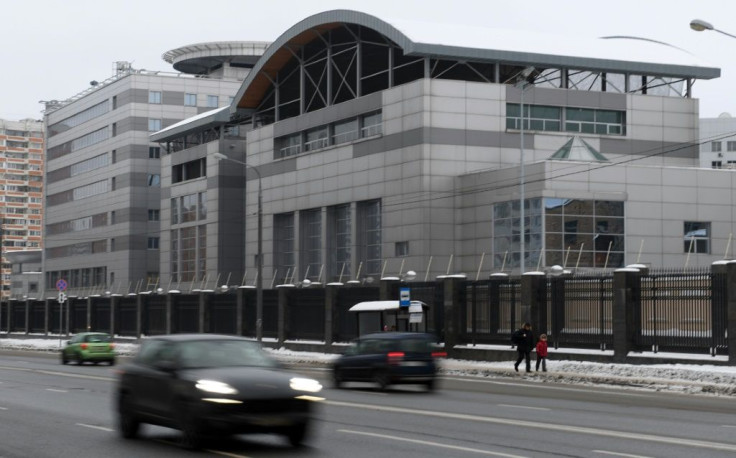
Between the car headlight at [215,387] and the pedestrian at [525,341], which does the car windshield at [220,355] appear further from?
the pedestrian at [525,341]

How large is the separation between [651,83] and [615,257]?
49.2 ft

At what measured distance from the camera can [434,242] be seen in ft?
227

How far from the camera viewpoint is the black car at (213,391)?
14.8 meters

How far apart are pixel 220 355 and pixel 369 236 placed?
58.4 metres

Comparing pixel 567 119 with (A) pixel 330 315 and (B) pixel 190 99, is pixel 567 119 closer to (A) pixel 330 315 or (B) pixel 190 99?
(A) pixel 330 315

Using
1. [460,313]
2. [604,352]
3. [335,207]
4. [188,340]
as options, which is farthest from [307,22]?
[188,340]

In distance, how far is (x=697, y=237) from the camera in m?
65.9

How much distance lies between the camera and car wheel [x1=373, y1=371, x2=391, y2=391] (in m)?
29.2

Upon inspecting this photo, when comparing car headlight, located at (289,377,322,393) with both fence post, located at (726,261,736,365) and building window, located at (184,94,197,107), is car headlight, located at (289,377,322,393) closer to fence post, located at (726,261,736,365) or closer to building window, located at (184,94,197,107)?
fence post, located at (726,261,736,365)

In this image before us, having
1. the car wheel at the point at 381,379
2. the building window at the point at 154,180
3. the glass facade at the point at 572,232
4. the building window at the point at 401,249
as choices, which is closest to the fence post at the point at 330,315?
the glass facade at the point at 572,232


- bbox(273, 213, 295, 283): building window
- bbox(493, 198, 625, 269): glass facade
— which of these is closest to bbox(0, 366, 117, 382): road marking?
bbox(493, 198, 625, 269): glass facade

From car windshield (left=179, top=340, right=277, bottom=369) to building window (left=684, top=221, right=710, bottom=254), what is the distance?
171 ft

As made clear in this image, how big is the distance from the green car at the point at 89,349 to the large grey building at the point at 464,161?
12.7 m

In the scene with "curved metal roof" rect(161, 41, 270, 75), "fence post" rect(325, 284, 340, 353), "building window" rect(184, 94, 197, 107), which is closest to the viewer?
"fence post" rect(325, 284, 340, 353)
